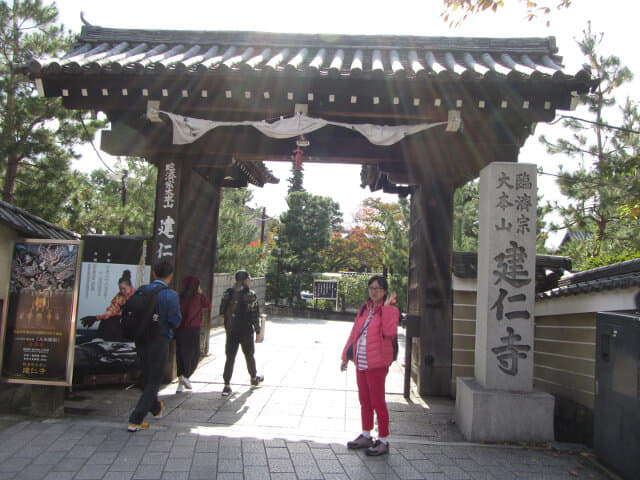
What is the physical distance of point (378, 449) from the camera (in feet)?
16.6

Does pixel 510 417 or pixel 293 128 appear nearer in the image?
pixel 510 417

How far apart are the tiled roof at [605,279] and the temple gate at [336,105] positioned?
1.98 m

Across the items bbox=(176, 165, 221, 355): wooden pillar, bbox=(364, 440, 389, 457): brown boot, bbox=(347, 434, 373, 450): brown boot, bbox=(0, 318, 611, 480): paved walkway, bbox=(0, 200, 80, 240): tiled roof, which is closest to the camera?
bbox=(0, 318, 611, 480): paved walkway

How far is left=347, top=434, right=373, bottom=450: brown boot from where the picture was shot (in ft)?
17.0

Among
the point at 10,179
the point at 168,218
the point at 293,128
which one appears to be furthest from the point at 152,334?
the point at 10,179

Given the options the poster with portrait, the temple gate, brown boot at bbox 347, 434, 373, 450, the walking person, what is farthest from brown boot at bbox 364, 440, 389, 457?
the poster with portrait

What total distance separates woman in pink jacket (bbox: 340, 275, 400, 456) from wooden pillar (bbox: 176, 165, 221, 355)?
154 inches

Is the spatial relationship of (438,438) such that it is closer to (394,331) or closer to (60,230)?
(394,331)

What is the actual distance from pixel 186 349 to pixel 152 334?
2.03m

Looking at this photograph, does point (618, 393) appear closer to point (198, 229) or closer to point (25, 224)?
point (25, 224)

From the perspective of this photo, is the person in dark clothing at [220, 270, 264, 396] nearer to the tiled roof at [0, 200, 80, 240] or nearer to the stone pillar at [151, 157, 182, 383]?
the stone pillar at [151, 157, 182, 383]

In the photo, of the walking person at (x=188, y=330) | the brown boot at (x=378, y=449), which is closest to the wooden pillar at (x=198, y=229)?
the walking person at (x=188, y=330)

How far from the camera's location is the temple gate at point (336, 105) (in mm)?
6551

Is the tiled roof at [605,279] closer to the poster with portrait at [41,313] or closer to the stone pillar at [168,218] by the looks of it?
the stone pillar at [168,218]
